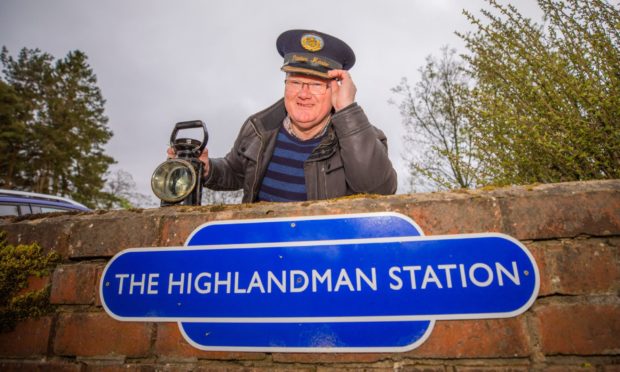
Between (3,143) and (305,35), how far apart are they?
79.3 ft

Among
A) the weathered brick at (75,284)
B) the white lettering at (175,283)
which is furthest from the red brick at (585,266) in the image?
the weathered brick at (75,284)

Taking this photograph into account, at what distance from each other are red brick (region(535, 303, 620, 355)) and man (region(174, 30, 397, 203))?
796 mm

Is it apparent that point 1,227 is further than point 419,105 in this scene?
No

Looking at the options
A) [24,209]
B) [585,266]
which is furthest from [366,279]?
[24,209]

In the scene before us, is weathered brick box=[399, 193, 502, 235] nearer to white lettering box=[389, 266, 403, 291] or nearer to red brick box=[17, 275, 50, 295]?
white lettering box=[389, 266, 403, 291]

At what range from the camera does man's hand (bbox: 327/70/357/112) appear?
1.43 m

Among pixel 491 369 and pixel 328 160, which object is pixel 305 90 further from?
pixel 491 369

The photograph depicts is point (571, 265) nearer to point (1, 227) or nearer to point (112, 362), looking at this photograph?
point (112, 362)

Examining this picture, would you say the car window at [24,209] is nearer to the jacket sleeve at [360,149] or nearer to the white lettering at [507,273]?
the jacket sleeve at [360,149]

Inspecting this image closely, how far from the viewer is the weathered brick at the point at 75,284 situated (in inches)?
37.2

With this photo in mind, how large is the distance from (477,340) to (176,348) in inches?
31.1

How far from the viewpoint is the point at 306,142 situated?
6.34 feet

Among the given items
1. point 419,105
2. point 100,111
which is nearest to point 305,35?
point 419,105

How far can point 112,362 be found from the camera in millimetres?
881
